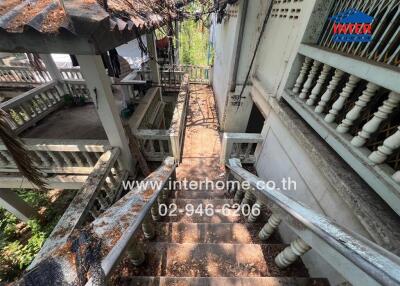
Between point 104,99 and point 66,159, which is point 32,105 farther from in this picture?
point 104,99

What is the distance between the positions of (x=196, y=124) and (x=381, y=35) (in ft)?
18.5

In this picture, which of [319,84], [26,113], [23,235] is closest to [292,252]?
[319,84]

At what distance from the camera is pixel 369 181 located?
1.60 metres

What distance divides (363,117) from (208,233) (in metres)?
2.13

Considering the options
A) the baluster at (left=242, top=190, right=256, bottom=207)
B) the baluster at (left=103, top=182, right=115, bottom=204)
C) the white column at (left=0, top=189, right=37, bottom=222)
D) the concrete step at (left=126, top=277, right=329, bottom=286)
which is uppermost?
the concrete step at (left=126, top=277, right=329, bottom=286)

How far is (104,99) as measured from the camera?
2.98 m

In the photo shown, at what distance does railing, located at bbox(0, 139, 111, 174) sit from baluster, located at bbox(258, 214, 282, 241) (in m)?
3.07

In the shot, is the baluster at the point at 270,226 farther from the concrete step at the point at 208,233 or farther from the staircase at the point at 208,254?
the concrete step at the point at 208,233

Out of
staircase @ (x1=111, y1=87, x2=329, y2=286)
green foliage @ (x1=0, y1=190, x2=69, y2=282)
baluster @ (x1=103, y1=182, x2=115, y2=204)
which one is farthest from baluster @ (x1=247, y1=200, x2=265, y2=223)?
green foliage @ (x1=0, y1=190, x2=69, y2=282)

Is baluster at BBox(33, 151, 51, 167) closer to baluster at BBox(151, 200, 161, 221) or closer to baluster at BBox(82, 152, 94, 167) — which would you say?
baluster at BBox(82, 152, 94, 167)

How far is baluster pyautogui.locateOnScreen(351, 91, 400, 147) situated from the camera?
57.6 inches

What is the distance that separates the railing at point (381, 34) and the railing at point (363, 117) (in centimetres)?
21

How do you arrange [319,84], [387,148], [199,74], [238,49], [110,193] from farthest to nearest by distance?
1. [199,74]
2. [238,49]
3. [110,193]
4. [319,84]
5. [387,148]

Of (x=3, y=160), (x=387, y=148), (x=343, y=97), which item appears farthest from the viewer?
(x=3, y=160)
